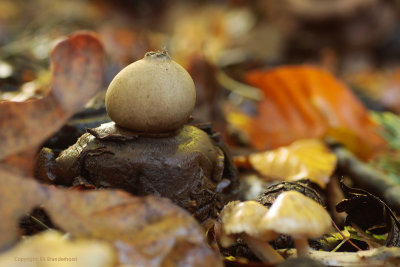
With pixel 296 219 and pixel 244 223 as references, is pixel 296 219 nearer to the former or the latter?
pixel 296 219

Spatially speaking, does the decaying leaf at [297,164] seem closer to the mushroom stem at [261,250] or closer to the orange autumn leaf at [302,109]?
the orange autumn leaf at [302,109]

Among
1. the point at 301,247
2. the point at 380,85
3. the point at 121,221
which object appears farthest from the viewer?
the point at 380,85

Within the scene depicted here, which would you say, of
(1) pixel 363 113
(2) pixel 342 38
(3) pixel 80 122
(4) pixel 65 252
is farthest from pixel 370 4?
(4) pixel 65 252

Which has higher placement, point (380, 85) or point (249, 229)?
point (249, 229)

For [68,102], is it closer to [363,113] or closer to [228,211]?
[228,211]

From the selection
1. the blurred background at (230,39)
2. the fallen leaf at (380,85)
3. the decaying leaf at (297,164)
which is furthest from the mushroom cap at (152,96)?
the fallen leaf at (380,85)

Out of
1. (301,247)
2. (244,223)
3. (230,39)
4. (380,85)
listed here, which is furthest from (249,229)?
(230,39)
